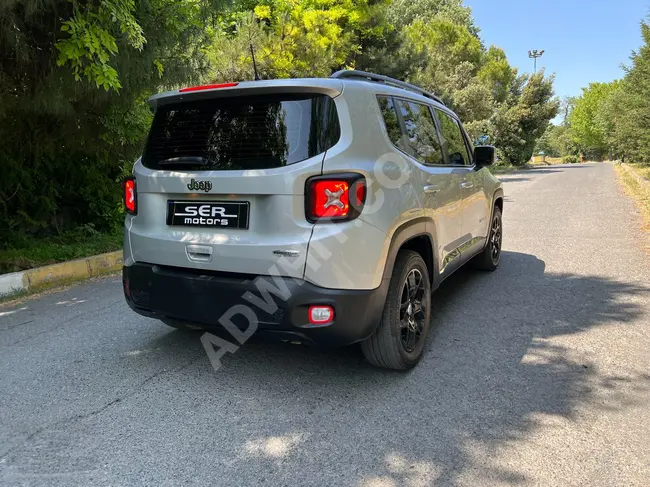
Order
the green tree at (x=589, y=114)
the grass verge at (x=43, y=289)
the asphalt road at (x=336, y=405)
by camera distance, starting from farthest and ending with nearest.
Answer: the green tree at (x=589, y=114), the grass verge at (x=43, y=289), the asphalt road at (x=336, y=405)

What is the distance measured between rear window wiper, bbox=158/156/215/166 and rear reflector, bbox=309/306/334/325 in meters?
1.14

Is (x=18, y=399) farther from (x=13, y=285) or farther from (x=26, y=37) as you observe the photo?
(x=26, y=37)

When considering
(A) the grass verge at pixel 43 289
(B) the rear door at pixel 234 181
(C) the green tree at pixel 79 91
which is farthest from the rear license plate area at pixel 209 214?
(A) the grass verge at pixel 43 289

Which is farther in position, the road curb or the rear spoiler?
the road curb

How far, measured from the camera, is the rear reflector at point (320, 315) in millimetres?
2832

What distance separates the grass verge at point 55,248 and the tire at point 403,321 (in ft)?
17.4

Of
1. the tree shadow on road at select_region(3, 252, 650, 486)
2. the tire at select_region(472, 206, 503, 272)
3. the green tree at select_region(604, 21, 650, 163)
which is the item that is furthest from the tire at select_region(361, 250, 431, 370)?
the green tree at select_region(604, 21, 650, 163)

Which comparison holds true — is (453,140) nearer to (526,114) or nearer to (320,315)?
(320,315)

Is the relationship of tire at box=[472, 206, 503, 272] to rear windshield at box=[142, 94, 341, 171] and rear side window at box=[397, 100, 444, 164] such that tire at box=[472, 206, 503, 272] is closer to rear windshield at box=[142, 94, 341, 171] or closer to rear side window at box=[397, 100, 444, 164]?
rear side window at box=[397, 100, 444, 164]

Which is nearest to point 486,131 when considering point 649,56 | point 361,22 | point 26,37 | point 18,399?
point 649,56

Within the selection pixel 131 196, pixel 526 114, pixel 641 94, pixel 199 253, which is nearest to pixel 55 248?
pixel 131 196

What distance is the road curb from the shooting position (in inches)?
226

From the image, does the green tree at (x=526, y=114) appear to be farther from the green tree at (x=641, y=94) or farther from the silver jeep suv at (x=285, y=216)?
the silver jeep suv at (x=285, y=216)

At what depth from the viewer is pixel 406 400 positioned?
10.1 ft
